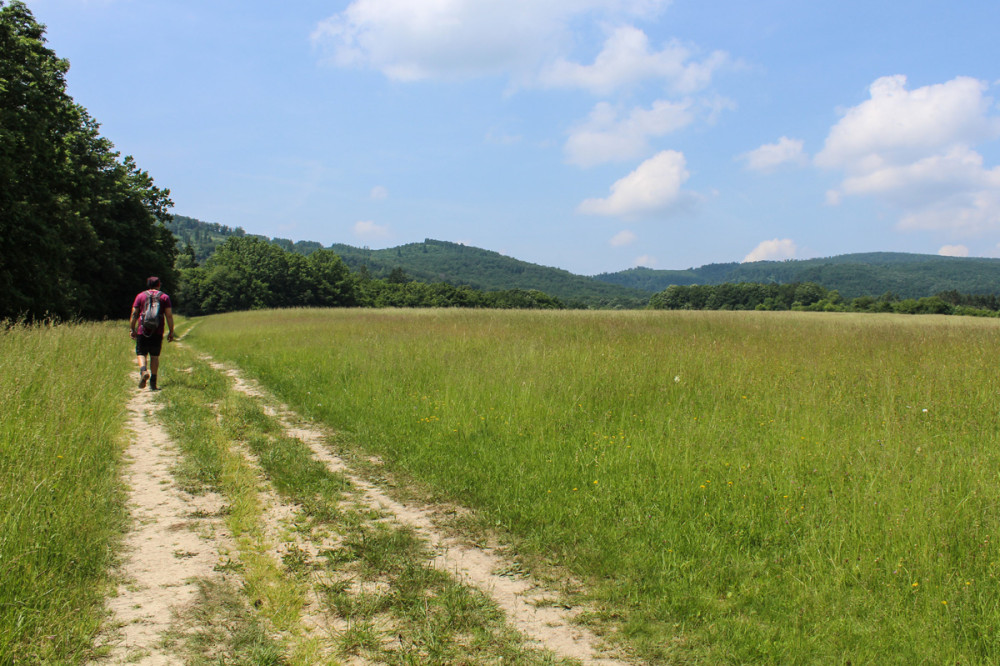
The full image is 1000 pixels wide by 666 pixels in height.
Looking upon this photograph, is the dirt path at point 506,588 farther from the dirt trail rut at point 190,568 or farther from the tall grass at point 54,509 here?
the tall grass at point 54,509

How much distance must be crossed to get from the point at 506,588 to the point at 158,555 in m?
2.53

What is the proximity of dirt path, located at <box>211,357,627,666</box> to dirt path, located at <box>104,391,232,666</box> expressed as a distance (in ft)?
4.70

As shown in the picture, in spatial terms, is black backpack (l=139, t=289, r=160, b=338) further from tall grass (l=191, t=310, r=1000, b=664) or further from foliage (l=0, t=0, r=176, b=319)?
foliage (l=0, t=0, r=176, b=319)

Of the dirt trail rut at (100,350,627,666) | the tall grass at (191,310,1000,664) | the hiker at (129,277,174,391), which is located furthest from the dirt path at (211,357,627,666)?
the hiker at (129,277,174,391)

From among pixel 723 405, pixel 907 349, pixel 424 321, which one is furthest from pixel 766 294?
pixel 723 405

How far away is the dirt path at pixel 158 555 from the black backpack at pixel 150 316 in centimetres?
566

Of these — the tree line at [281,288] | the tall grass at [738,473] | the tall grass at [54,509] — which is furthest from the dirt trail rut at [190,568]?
the tree line at [281,288]

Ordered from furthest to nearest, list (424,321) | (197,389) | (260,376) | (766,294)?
1. (766,294)
2. (424,321)
3. (260,376)
4. (197,389)

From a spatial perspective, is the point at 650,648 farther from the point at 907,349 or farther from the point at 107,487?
the point at 907,349

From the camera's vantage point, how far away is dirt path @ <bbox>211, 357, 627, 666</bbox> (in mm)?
3111

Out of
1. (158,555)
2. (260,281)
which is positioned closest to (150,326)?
(158,555)

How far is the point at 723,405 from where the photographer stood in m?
7.32

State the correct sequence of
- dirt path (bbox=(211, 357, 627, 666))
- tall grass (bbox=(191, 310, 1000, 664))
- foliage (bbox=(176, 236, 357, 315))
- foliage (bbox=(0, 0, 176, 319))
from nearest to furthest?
dirt path (bbox=(211, 357, 627, 666))
tall grass (bbox=(191, 310, 1000, 664))
foliage (bbox=(0, 0, 176, 319))
foliage (bbox=(176, 236, 357, 315))

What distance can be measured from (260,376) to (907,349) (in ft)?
42.6
